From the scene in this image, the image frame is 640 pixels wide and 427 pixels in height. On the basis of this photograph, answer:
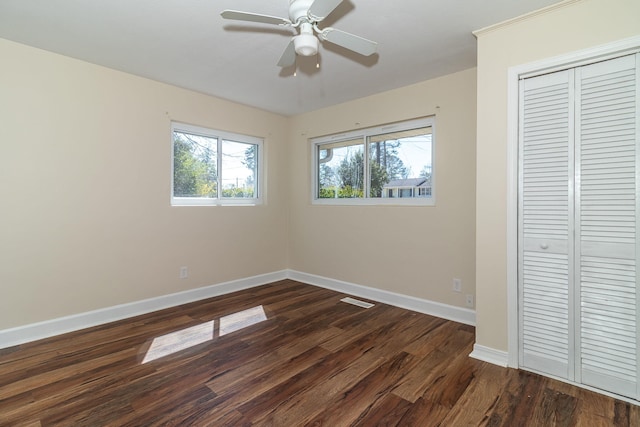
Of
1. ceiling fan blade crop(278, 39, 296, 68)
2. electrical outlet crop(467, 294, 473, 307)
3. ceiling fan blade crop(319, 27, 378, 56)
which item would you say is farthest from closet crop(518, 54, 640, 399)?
ceiling fan blade crop(278, 39, 296, 68)

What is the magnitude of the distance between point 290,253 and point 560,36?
3.81 meters

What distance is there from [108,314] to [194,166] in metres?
1.81

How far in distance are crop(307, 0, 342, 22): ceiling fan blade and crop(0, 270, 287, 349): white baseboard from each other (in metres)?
3.13

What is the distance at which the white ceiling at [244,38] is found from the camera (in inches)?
79.4

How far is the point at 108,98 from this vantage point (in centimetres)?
297

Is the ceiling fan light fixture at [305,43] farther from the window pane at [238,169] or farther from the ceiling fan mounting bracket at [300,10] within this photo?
the window pane at [238,169]

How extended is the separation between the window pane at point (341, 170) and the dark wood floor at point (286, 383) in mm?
1812

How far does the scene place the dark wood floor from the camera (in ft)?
5.55

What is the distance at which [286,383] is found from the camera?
2.01 meters

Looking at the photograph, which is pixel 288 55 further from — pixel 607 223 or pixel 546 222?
pixel 607 223

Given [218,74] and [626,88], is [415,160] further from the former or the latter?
[218,74]

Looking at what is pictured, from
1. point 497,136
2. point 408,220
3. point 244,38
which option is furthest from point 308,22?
point 408,220

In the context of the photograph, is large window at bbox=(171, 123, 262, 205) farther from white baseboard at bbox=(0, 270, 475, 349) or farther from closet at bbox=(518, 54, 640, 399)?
closet at bbox=(518, 54, 640, 399)

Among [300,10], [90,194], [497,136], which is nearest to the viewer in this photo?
[300,10]
